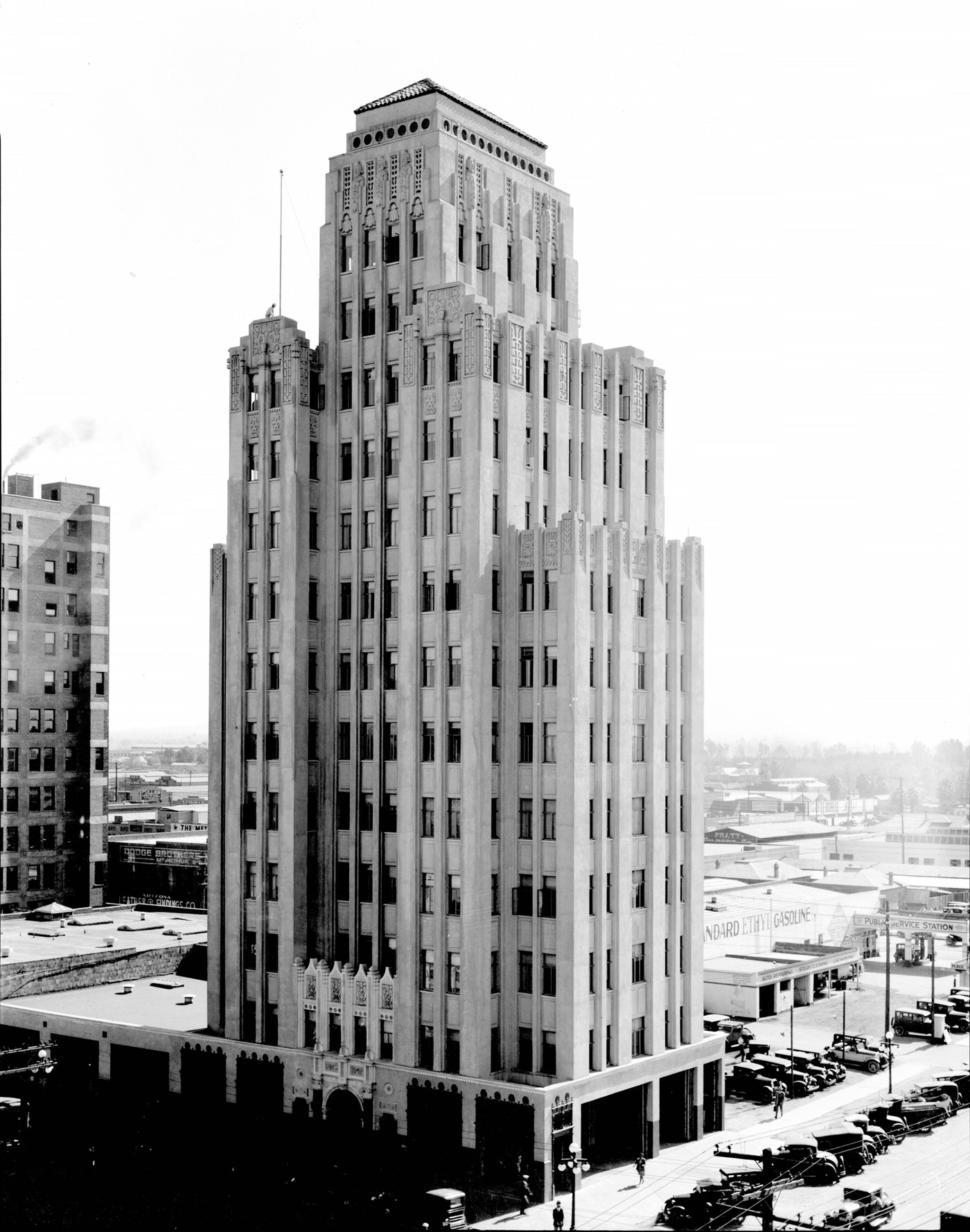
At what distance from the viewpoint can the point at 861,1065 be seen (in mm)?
76875

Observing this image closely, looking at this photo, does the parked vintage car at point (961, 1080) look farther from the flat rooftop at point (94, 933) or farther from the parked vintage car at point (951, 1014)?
the flat rooftop at point (94, 933)

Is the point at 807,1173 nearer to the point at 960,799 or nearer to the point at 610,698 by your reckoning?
the point at 610,698

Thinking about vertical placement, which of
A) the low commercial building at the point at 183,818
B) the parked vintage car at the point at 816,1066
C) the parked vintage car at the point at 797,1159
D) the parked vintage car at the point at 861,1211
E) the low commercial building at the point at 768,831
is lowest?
the parked vintage car at the point at 816,1066

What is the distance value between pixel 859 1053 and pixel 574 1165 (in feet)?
113

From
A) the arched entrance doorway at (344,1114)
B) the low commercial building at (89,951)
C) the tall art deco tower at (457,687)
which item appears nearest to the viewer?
the tall art deco tower at (457,687)

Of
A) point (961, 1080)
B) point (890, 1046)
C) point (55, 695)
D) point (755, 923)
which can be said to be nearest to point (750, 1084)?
point (961, 1080)

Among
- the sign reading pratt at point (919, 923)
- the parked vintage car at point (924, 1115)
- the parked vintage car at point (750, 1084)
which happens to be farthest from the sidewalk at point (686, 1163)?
the sign reading pratt at point (919, 923)

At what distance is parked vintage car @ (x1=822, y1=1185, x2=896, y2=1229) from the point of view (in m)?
46.8

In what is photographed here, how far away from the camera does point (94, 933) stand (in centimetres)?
8075

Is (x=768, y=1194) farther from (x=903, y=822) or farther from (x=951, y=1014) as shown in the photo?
(x=903, y=822)

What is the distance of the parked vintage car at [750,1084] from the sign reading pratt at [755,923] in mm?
25614

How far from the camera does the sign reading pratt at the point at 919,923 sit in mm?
107500

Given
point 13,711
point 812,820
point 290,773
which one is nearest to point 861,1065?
point 290,773

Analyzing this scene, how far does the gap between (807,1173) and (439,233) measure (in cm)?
4069
